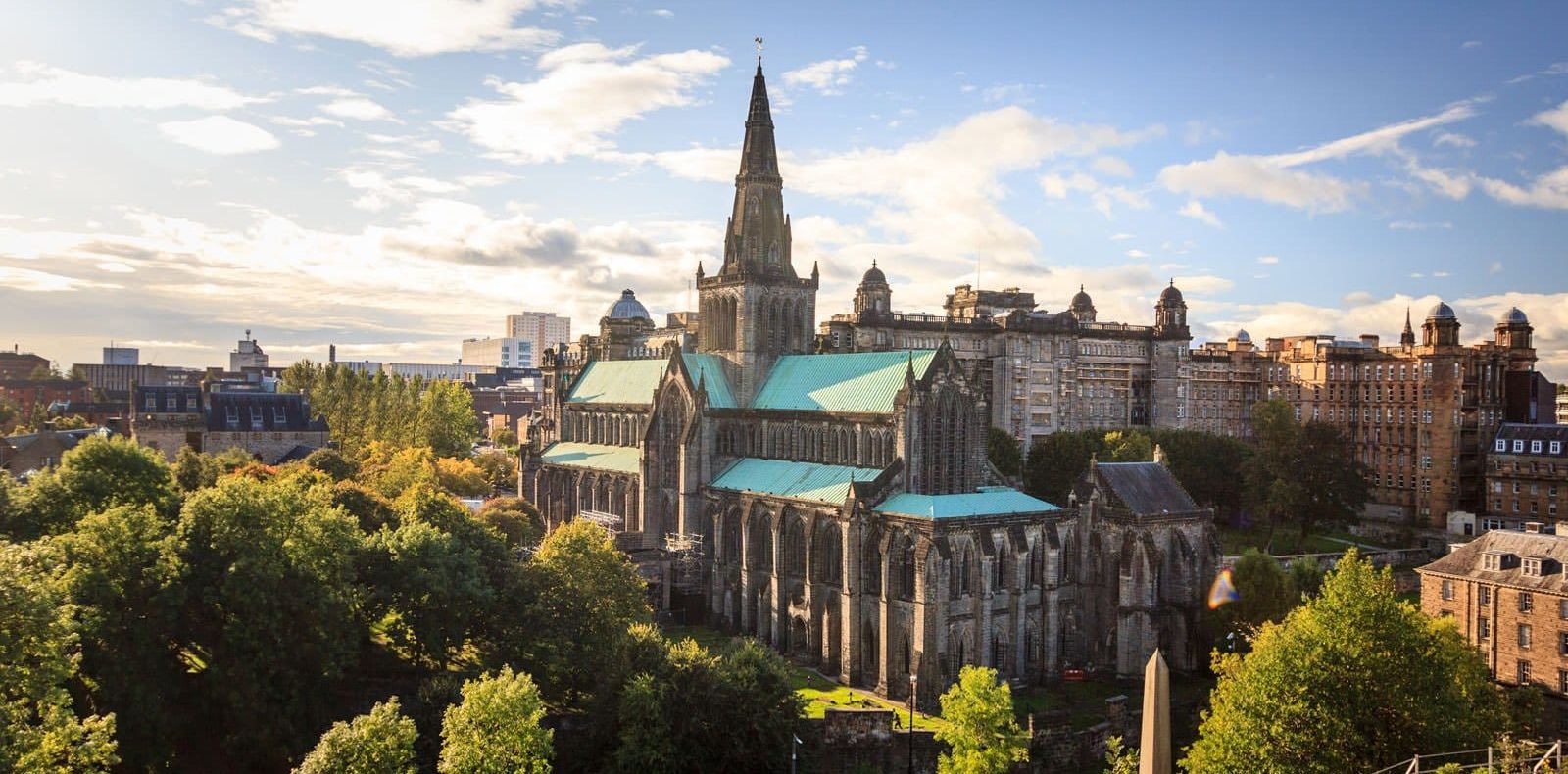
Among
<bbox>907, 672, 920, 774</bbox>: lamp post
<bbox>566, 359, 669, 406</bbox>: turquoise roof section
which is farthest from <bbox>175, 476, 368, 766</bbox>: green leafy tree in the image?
<bbox>566, 359, 669, 406</bbox>: turquoise roof section

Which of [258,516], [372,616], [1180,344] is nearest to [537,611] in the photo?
[372,616]

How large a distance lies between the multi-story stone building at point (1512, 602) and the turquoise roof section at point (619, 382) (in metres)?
60.1

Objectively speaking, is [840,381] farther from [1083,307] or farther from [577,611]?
[1083,307]

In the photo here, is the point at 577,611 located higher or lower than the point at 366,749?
higher

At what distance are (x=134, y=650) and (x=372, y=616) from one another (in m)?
11.5

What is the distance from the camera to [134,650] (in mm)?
47844

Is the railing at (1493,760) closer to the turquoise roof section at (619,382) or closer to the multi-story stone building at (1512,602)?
the multi-story stone building at (1512,602)

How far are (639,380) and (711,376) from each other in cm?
1535

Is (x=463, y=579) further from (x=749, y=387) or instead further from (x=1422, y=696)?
(x=1422, y=696)

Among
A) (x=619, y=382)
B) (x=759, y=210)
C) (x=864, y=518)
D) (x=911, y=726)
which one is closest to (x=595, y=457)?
(x=619, y=382)

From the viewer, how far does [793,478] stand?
7500 cm

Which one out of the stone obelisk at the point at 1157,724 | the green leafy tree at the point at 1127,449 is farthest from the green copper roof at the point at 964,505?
the stone obelisk at the point at 1157,724

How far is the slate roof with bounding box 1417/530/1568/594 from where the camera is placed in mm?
64125

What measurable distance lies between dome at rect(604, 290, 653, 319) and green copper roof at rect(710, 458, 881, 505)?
7629 centimetres
